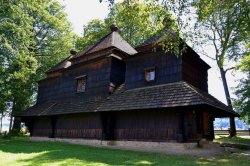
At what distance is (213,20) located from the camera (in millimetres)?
26422

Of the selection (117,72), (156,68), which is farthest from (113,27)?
(156,68)

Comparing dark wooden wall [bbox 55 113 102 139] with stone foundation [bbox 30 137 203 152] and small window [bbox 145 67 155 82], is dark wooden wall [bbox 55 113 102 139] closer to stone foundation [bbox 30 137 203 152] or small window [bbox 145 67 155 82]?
stone foundation [bbox 30 137 203 152]

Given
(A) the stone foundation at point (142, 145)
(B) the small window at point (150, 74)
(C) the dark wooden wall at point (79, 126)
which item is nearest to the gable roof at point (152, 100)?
(B) the small window at point (150, 74)

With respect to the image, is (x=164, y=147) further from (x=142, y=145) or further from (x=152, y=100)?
(x=152, y=100)

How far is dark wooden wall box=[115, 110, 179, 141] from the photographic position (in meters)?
14.7

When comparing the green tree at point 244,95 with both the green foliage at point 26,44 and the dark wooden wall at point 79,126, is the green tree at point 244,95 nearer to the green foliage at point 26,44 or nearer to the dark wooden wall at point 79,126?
the dark wooden wall at point 79,126

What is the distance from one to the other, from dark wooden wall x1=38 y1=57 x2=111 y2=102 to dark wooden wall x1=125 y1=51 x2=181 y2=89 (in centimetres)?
177

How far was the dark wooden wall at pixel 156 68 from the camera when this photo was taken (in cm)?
1600

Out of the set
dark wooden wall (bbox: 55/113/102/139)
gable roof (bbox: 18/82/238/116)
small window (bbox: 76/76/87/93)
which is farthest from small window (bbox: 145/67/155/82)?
small window (bbox: 76/76/87/93)

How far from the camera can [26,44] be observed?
74.5 feet

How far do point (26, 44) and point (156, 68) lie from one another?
12524 millimetres

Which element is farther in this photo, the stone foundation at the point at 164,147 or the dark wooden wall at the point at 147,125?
the dark wooden wall at the point at 147,125

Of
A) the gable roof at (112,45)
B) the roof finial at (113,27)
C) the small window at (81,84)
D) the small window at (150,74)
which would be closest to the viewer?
the small window at (150,74)

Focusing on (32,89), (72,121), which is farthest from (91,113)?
(32,89)
